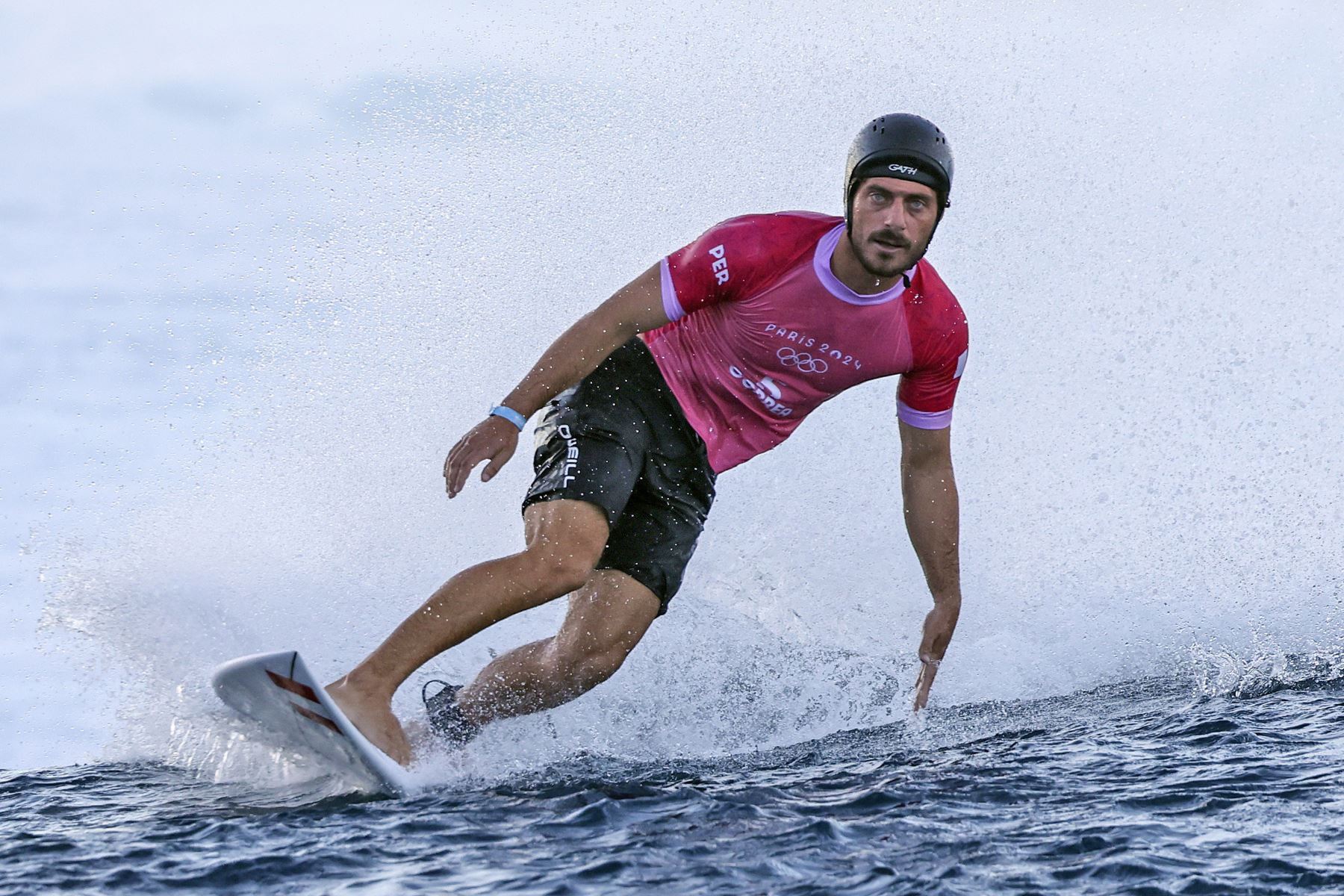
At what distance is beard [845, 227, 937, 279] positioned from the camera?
5.42 m

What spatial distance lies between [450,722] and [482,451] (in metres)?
1.27

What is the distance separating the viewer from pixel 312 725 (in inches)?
193

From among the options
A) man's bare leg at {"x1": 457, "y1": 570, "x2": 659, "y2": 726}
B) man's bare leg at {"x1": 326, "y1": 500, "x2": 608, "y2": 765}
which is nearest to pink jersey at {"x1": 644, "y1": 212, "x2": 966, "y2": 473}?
man's bare leg at {"x1": 457, "y1": 570, "x2": 659, "y2": 726}

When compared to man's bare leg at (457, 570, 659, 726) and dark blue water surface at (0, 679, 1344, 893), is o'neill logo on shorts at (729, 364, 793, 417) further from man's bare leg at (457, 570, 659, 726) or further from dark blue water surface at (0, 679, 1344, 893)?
dark blue water surface at (0, 679, 1344, 893)

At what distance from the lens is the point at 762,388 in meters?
5.94

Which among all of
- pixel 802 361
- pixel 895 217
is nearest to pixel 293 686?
pixel 802 361

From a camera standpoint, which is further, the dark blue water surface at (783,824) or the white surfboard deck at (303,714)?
the white surfboard deck at (303,714)

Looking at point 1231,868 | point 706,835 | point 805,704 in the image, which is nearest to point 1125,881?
point 1231,868

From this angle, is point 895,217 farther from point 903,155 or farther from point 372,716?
point 372,716

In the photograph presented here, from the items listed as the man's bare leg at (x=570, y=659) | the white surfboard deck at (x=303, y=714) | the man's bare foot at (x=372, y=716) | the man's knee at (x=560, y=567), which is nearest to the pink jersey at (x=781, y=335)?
the man's bare leg at (x=570, y=659)

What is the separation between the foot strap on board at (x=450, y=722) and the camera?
5.61 meters

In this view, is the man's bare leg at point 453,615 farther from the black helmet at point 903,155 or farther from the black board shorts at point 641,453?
the black helmet at point 903,155

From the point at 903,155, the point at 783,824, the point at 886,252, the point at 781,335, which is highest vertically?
the point at 903,155

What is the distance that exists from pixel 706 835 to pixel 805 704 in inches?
112
